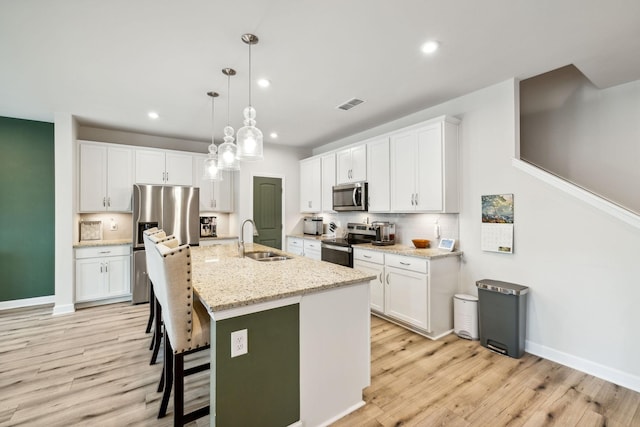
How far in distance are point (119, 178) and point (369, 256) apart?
412 centimetres

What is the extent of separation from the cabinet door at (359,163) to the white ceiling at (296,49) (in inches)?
32.4

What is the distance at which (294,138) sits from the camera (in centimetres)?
541

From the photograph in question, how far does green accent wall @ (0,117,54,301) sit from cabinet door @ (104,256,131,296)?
0.94 m

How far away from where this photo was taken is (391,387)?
7.45ft

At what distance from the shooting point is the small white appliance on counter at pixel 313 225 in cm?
563

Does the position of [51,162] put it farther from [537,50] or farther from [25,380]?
[537,50]

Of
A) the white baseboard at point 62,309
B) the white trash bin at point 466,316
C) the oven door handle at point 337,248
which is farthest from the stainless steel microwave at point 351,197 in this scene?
the white baseboard at point 62,309

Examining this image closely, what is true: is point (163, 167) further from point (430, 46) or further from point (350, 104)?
point (430, 46)

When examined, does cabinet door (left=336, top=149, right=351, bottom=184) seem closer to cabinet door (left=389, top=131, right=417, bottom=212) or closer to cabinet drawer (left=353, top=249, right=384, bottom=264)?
cabinet door (left=389, top=131, right=417, bottom=212)

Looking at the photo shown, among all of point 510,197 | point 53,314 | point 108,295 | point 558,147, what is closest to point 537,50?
point 510,197

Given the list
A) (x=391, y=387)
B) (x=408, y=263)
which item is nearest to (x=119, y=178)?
(x=408, y=263)

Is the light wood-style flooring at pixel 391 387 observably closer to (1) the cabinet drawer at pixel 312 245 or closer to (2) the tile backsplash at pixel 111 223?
(2) the tile backsplash at pixel 111 223

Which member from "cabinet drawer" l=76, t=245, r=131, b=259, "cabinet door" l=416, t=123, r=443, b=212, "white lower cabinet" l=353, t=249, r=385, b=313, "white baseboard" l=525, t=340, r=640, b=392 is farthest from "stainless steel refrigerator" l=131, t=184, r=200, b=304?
"white baseboard" l=525, t=340, r=640, b=392

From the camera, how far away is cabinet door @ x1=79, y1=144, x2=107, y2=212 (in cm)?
433
